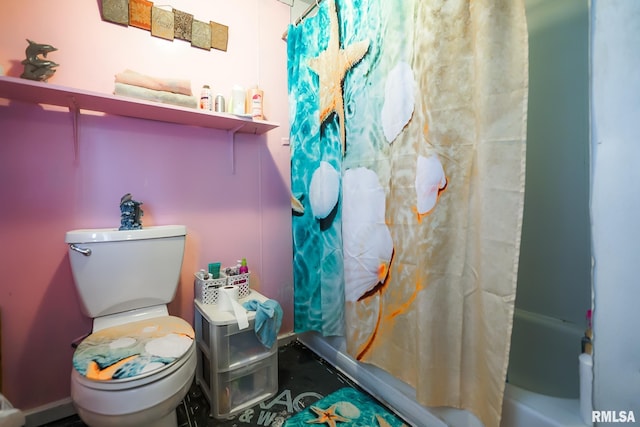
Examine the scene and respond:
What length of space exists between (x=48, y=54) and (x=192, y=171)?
74cm

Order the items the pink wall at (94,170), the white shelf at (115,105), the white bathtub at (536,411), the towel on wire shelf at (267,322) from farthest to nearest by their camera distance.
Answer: the towel on wire shelf at (267,322) → the pink wall at (94,170) → the white shelf at (115,105) → the white bathtub at (536,411)

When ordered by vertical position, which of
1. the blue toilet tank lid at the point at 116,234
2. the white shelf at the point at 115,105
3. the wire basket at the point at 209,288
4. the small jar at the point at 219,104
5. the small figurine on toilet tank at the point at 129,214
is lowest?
the wire basket at the point at 209,288

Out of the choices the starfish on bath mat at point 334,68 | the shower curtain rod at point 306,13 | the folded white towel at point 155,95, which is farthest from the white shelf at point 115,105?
the shower curtain rod at point 306,13

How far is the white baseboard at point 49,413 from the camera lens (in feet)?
3.70

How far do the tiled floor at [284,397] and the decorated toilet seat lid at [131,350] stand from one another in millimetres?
477

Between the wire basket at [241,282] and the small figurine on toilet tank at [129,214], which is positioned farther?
the wire basket at [241,282]

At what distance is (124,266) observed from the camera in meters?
1.14

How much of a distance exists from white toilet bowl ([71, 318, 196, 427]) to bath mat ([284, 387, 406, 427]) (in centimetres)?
57

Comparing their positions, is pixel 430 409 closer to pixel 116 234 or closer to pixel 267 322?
pixel 267 322

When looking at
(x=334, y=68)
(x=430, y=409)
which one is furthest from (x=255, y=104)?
(x=430, y=409)

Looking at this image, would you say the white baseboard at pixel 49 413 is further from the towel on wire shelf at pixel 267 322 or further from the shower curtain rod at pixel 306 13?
the shower curtain rod at pixel 306 13

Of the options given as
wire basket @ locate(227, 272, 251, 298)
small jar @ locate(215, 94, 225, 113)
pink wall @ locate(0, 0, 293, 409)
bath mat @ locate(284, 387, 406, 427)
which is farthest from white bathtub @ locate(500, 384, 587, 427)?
small jar @ locate(215, 94, 225, 113)

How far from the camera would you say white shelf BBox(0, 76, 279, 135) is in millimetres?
995

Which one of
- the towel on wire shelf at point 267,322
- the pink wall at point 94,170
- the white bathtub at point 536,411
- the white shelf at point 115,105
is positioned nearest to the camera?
the white bathtub at point 536,411
